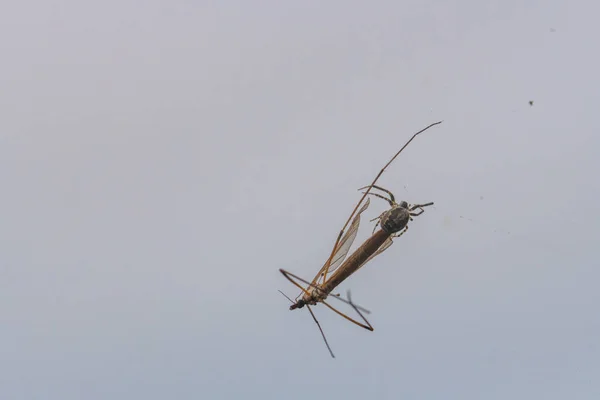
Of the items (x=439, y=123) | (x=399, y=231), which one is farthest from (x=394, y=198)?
(x=439, y=123)

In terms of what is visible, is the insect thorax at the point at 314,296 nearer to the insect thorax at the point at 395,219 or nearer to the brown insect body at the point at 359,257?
the brown insect body at the point at 359,257

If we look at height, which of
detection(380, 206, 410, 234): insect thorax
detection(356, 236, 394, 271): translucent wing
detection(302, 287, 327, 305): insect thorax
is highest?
detection(380, 206, 410, 234): insect thorax

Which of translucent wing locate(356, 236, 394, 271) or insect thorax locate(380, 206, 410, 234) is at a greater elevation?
insect thorax locate(380, 206, 410, 234)

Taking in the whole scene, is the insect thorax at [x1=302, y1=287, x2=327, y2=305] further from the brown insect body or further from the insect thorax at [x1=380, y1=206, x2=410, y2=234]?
the insect thorax at [x1=380, y1=206, x2=410, y2=234]

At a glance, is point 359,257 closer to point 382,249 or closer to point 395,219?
point 382,249

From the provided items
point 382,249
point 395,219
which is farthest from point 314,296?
point 395,219

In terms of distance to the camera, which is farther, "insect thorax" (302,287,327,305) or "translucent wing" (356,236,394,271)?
"translucent wing" (356,236,394,271)
